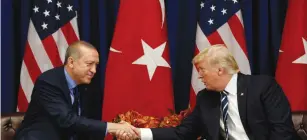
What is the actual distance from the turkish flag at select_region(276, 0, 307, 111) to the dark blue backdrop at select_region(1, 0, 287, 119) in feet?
0.99

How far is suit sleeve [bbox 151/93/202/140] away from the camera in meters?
3.73

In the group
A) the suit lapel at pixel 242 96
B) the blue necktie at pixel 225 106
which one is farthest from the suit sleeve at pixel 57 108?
the suit lapel at pixel 242 96

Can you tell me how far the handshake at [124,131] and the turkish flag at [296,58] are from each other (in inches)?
57.2

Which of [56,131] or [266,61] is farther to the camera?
[266,61]

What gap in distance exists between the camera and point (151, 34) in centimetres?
434

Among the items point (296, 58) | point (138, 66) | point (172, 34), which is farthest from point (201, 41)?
point (296, 58)

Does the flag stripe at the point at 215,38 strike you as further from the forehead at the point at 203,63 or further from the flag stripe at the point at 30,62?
the flag stripe at the point at 30,62

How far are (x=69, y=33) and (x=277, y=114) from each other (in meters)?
2.14

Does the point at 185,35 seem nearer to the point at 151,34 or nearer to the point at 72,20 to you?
the point at 151,34

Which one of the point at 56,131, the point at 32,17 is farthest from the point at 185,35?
the point at 56,131

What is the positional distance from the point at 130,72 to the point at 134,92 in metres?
0.17

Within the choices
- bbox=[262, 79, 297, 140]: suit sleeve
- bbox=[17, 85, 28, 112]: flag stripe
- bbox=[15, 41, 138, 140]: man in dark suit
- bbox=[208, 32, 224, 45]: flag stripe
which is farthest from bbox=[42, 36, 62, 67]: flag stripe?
bbox=[262, 79, 297, 140]: suit sleeve

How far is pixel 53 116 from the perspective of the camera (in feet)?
11.5

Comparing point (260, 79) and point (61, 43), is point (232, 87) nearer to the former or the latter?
point (260, 79)
